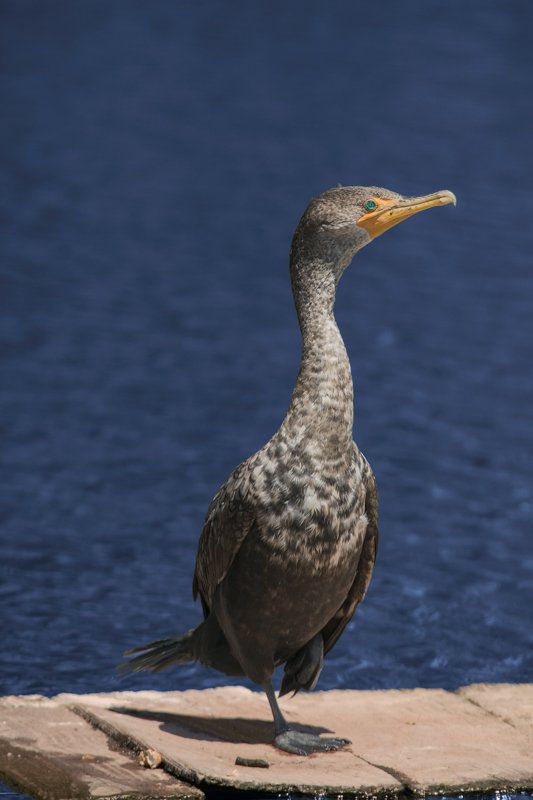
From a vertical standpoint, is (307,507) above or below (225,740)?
above

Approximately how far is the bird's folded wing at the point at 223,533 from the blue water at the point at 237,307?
155 cm

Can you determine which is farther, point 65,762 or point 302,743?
point 302,743

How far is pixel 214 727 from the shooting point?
685cm

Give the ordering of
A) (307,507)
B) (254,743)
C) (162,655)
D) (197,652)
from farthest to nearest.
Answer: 1. (162,655)
2. (197,652)
3. (254,743)
4. (307,507)

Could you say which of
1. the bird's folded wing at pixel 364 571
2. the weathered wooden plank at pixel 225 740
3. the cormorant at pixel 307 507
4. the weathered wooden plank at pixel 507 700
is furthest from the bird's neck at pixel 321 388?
the weathered wooden plank at pixel 507 700

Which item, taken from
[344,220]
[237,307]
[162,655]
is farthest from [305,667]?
[237,307]

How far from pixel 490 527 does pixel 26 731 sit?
4.53 meters

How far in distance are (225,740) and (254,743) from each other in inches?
4.6

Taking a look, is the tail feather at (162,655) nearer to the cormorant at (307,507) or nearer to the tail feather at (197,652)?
the tail feather at (197,652)

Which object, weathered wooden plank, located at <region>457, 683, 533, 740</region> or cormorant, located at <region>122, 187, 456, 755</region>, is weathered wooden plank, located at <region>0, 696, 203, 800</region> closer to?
cormorant, located at <region>122, 187, 456, 755</region>

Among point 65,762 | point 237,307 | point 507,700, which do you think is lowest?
point 65,762

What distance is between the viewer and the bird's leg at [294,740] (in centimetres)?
654

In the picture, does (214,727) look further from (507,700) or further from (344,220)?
(344,220)

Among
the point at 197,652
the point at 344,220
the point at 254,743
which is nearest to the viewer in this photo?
the point at 344,220
